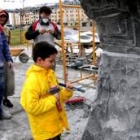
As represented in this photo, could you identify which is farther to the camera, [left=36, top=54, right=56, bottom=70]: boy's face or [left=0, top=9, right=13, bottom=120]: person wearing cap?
[left=0, top=9, right=13, bottom=120]: person wearing cap

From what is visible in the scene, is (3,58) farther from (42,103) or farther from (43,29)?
(42,103)

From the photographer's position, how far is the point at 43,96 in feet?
9.55

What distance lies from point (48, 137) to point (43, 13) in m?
2.86

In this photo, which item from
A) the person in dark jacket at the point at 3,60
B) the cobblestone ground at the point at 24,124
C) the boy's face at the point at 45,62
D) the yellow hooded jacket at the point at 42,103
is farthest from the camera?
the person in dark jacket at the point at 3,60

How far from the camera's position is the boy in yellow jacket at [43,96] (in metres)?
2.79

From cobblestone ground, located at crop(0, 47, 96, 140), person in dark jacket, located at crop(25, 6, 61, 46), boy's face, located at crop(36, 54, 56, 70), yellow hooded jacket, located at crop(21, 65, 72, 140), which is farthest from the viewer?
person in dark jacket, located at crop(25, 6, 61, 46)

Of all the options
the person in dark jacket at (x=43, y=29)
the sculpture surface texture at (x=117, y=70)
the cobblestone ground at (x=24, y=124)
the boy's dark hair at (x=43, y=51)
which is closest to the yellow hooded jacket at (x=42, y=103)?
the boy's dark hair at (x=43, y=51)

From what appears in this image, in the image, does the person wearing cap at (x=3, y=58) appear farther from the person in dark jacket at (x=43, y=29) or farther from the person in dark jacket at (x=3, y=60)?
the person in dark jacket at (x=43, y=29)

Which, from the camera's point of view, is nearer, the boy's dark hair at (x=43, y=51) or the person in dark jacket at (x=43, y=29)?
the boy's dark hair at (x=43, y=51)

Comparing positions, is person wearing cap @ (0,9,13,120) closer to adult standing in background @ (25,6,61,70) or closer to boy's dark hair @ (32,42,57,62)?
adult standing in background @ (25,6,61,70)

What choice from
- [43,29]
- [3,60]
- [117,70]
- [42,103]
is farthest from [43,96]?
[43,29]

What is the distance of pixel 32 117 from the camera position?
296 centimetres

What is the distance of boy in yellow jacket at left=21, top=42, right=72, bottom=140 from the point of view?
110 inches

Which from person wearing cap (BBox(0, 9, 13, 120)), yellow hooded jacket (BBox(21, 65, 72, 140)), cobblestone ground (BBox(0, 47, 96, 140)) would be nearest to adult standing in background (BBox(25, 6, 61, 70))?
person wearing cap (BBox(0, 9, 13, 120))
